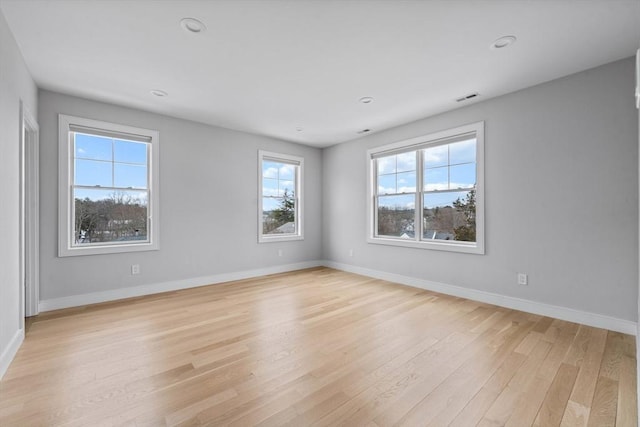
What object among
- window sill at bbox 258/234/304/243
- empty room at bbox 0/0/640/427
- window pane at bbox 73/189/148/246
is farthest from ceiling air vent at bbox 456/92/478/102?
window pane at bbox 73/189/148/246

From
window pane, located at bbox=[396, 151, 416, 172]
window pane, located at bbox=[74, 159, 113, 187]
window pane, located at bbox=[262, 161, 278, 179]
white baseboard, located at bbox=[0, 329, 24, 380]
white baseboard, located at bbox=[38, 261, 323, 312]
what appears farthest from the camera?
window pane, located at bbox=[262, 161, 278, 179]

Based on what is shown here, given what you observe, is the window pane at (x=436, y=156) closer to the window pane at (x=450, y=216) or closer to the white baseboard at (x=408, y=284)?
the window pane at (x=450, y=216)

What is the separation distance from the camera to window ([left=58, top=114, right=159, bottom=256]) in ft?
11.5

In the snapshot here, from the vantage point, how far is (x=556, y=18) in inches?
84.4

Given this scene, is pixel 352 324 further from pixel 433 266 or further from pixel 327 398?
pixel 433 266

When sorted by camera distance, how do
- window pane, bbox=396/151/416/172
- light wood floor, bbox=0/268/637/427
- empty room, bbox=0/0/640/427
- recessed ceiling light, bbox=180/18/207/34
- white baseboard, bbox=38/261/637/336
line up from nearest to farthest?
light wood floor, bbox=0/268/637/427 → empty room, bbox=0/0/640/427 → recessed ceiling light, bbox=180/18/207/34 → white baseboard, bbox=38/261/637/336 → window pane, bbox=396/151/416/172

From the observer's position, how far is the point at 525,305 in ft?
10.9

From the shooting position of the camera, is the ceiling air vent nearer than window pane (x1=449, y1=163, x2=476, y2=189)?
Yes

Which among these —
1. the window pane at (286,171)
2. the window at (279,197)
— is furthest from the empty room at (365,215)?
the window pane at (286,171)

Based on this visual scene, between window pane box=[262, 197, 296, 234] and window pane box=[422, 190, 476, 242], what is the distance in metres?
2.59

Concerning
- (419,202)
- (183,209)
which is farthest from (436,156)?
(183,209)

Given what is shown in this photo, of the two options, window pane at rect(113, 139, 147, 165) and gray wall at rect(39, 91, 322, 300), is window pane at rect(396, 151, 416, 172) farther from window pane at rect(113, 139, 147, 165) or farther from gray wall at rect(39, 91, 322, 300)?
window pane at rect(113, 139, 147, 165)

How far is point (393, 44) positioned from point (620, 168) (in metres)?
2.48

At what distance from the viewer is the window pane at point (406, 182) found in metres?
4.61
